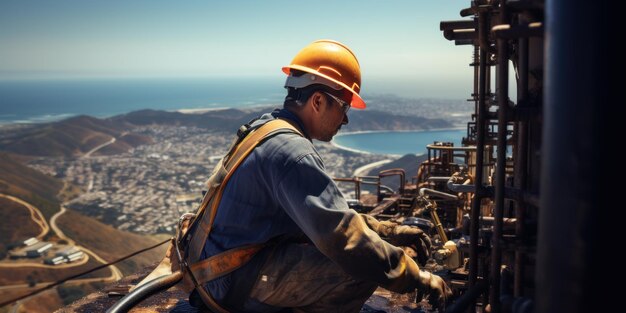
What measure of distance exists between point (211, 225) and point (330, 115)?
1.11 metres

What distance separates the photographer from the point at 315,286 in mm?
3531

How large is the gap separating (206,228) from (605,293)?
2631mm

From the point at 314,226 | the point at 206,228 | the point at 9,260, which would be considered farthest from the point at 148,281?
the point at 9,260

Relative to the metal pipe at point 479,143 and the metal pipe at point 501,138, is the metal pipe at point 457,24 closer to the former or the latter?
the metal pipe at point 479,143

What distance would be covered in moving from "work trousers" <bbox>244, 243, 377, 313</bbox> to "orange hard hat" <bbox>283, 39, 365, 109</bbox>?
1.13 m

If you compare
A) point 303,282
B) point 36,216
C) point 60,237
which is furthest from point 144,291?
point 36,216

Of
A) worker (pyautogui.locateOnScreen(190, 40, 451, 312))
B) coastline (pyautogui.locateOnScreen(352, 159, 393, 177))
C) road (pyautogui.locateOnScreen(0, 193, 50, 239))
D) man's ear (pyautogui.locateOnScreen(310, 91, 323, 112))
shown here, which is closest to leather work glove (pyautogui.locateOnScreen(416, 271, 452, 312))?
worker (pyautogui.locateOnScreen(190, 40, 451, 312))

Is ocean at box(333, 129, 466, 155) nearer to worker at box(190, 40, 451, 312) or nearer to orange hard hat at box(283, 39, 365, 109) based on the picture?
orange hard hat at box(283, 39, 365, 109)

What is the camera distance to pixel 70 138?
395ft

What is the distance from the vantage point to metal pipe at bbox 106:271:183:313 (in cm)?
360

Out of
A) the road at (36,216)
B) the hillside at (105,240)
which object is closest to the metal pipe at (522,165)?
the hillside at (105,240)

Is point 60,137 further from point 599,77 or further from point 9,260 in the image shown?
point 599,77

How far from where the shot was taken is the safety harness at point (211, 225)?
11.3ft

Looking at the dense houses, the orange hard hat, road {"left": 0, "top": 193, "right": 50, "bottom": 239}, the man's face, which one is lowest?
the dense houses
